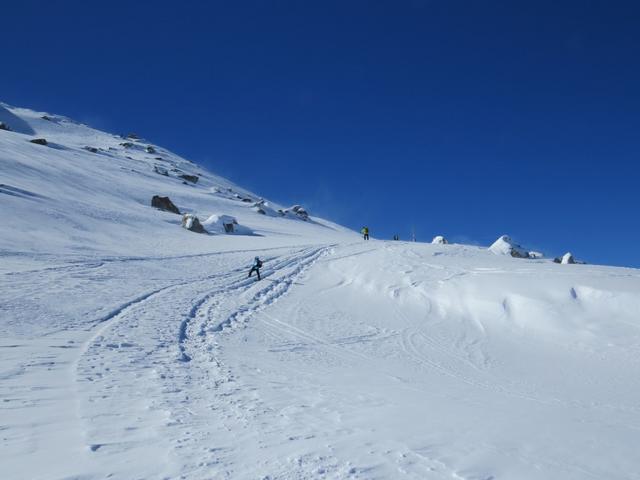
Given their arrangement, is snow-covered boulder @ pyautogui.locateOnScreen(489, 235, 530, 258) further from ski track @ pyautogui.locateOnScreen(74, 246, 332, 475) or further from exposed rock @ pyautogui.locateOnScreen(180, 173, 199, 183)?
exposed rock @ pyautogui.locateOnScreen(180, 173, 199, 183)

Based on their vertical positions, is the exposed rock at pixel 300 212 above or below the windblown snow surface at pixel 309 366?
above

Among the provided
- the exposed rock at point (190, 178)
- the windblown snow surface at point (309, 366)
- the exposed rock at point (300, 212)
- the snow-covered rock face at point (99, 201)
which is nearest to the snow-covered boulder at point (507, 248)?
the windblown snow surface at point (309, 366)

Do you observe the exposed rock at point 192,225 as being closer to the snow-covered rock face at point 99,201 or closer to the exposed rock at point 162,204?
the snow-covered rock face at point 99,201

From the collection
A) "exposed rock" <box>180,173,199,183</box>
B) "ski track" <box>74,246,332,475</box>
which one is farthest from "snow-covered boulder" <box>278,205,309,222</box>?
"ski track" <box>74,246,332,475</box>

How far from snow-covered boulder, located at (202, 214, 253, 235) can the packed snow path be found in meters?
23.1

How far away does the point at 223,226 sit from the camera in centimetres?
4472

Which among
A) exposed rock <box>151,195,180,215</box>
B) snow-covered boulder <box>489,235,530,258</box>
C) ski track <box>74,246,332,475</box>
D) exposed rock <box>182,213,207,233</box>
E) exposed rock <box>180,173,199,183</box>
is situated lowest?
ski track <box>74,246,332,475</box>

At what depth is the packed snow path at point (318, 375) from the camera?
15.6 feet

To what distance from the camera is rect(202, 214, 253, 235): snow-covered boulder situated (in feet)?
143

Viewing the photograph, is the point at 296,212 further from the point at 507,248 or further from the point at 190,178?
the point at 507,248

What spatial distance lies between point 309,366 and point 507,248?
33289 millimetres

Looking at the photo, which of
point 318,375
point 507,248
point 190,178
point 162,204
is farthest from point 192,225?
point 190,178

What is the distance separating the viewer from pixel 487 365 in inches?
450

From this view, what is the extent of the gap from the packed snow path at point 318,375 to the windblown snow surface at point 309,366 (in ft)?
0.14
